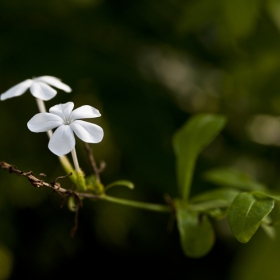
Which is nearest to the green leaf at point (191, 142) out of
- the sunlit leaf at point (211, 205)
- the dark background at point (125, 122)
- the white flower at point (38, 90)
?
the sunlit leaf at point (211, 205)

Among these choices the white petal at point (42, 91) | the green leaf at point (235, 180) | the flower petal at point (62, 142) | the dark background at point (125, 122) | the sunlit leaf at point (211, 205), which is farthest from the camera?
the dark background at point (125, 122)

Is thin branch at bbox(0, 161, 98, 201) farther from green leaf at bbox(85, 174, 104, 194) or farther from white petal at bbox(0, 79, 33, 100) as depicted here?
white petal at bbox(0, 79, 33, 100)

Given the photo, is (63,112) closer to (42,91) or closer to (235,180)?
(42,91)

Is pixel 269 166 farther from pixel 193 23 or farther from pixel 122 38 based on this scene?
pixel 122 38

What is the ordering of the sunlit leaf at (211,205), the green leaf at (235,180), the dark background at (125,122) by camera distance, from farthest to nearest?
the dark background at (125,122), the green leaf at (235,180), the sunlit leaf at (211,205)

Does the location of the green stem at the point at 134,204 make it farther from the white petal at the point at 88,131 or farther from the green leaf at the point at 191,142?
the white petal at the point at 88,131

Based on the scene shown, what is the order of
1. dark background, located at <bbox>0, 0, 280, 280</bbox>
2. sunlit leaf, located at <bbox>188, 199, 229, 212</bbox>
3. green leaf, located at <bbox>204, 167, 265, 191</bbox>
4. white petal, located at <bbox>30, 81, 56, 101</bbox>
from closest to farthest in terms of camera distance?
white petal, located at <bbox>30, 81, 56, 101</bbox> < sunlit leaf, located at <bbox>188, 199, 229, 212</bbox> < green leaf, located at <bbox>204, 167, 265, 191</bbox> < dark background, located at <bbox>0, 0, 280, 280</bbox>

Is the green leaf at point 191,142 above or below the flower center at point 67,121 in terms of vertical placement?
above

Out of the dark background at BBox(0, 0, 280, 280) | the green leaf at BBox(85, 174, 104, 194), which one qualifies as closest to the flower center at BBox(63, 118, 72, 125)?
the green leaf at BBox(85, 174, 104, 194)
